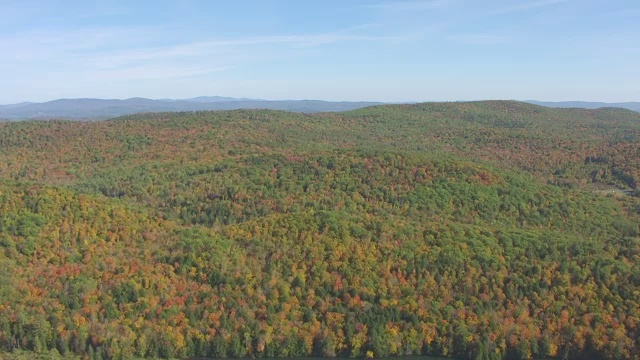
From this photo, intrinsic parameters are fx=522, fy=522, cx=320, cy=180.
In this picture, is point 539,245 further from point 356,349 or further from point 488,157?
point 488,157

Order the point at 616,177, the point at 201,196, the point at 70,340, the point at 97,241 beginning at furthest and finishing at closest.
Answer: the point at 616,177 → the point at 201,196 → the point at 97,241 → the point at 70,340

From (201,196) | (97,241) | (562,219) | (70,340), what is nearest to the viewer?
(70,340)

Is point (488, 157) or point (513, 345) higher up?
point (488, 157)

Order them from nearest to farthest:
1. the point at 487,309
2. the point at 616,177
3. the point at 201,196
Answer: the point at 487,309
the point at 201,196
the point at 616,177

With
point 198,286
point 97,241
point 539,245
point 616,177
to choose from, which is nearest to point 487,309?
point 539,245

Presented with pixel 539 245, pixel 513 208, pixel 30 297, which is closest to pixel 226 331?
pixel 30 297

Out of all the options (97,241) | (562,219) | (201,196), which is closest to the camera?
(97,241)

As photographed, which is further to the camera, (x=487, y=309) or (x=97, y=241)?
(x=97, y=241)

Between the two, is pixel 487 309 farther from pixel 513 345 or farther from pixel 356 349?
pixel 356 349

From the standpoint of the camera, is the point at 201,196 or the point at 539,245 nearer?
the point at 539,245
